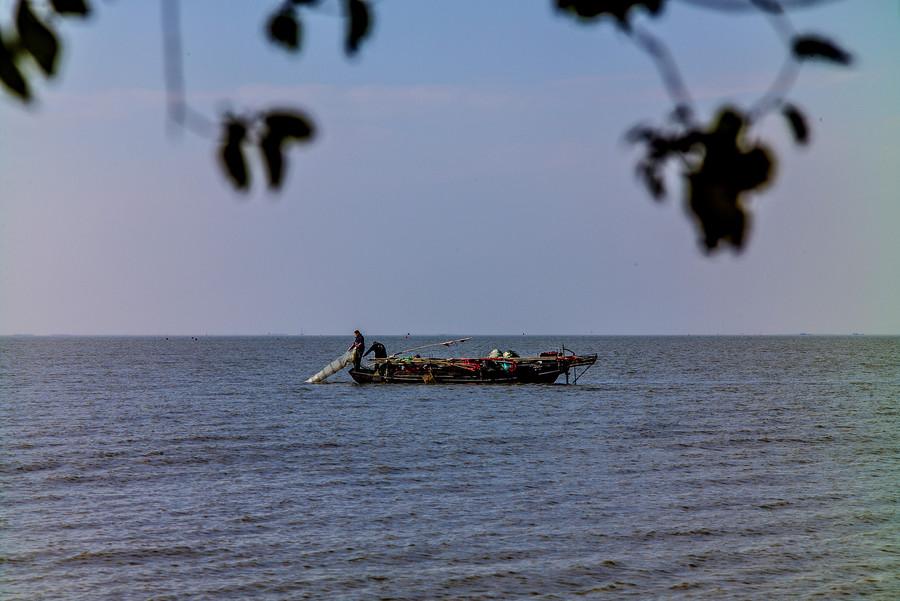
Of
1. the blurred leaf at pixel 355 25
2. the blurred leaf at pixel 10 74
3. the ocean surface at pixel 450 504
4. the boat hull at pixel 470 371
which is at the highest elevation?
the blurred leaf at pixel 355 25

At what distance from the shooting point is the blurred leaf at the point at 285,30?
3.50m

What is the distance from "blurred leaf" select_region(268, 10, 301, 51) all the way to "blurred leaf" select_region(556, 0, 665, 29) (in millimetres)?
963

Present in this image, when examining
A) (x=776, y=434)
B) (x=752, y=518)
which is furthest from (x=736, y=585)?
(x=776, y=434)

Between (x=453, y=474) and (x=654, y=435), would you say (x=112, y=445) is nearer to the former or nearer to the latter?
(x=453, y=474)

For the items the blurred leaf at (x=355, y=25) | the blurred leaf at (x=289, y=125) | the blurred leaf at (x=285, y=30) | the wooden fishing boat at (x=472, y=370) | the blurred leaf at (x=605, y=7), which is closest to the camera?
the blurred leaf at (x=289, y=125)

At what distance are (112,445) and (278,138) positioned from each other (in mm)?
36050

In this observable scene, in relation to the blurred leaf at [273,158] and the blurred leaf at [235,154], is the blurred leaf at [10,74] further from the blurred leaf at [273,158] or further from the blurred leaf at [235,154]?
the blurred leaf at [273,158]

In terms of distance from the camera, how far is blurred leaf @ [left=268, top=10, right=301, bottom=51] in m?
3.50

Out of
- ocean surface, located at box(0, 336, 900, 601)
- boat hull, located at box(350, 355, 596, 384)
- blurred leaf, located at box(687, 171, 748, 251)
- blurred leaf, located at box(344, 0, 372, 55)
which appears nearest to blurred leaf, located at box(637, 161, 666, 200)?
blurred leaf, located at box(687, 171, 748, 251)

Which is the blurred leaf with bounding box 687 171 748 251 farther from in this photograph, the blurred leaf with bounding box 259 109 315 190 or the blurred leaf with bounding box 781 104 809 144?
the blurred leaf with bounding box 259 109 315 190

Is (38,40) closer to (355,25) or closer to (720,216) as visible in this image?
(355,25)

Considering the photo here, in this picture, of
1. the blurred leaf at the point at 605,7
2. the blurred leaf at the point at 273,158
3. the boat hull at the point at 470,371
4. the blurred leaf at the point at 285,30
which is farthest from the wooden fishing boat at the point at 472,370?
the blurred leaf at the point at 273,158

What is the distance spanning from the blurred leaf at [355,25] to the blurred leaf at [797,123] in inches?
57.3

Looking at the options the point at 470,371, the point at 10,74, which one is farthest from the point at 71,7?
the point at 470,371
